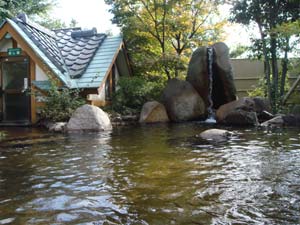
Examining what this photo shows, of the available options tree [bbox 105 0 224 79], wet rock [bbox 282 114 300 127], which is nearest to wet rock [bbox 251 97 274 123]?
wet rock [bbox 282 114 300 127]

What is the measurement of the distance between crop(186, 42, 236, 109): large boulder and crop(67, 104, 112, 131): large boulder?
5043 mm

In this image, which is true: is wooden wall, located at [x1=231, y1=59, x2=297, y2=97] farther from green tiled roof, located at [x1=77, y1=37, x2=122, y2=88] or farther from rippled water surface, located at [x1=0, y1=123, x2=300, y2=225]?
rippled water surface, located at [x1=0, y1=123, x2=300, y2=225]

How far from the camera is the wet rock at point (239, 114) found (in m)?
9.58

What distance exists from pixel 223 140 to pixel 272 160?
1980mm

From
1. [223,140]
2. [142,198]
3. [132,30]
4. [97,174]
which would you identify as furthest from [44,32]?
[142,198]

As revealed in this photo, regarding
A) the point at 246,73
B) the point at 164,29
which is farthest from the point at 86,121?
the point at 246,73

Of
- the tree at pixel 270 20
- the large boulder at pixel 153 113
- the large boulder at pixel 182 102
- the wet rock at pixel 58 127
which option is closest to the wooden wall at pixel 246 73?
the tree at pixel 270 20

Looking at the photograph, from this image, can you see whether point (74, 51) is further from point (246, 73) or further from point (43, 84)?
point (246, 73)

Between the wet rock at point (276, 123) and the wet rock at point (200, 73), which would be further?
the wet rock at point (200, 73)

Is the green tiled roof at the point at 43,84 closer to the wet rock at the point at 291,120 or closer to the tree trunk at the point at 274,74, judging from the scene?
the wet rock at the point at 291,120

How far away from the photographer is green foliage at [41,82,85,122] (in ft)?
29.8

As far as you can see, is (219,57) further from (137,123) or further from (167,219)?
(167,219)

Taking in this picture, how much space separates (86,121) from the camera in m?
8.23

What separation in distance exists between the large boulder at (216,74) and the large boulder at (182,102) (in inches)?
19.7
